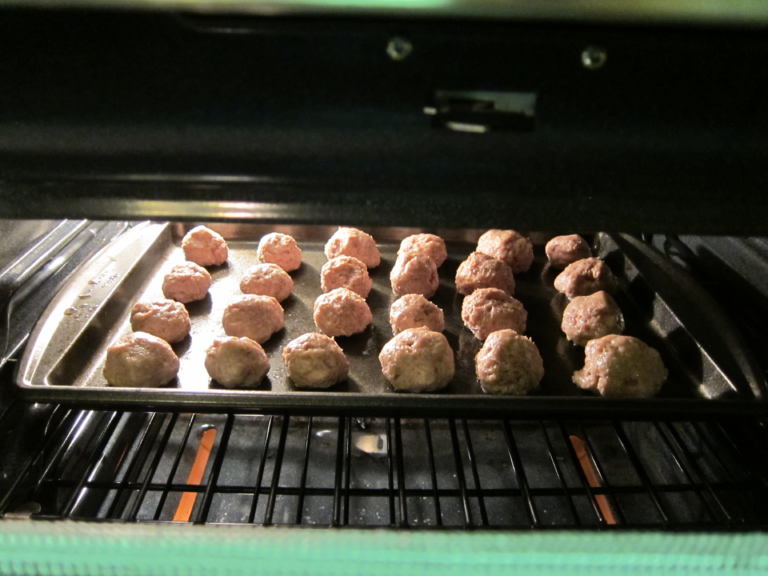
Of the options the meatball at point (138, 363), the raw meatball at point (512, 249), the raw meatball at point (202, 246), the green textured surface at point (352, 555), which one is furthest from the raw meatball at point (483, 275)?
the green textured surface at point (352, 555)

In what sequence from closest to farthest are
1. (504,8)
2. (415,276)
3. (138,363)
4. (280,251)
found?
(504,8)
(138,363)
(415,276)
(280,251)

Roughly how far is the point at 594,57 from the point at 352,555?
698mm

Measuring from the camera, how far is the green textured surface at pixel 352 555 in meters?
0.73

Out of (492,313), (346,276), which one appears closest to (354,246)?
(346,276)

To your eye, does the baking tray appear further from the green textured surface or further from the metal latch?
the metal latch

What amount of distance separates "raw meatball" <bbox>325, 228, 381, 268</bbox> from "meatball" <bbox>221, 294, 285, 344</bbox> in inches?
16.9

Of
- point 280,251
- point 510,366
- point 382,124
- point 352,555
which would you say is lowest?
point 352,555

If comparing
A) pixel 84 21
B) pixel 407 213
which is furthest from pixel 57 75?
pixel 407 213

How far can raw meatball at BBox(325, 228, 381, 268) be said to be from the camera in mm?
2289

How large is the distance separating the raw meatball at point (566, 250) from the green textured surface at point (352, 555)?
170 cm

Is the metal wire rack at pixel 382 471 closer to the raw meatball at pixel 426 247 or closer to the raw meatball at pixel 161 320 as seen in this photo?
the raw meatball at pixel 161 320

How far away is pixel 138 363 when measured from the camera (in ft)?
5.59

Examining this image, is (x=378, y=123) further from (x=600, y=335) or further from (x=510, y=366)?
(x=600, y=335)

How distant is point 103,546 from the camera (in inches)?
29.0
